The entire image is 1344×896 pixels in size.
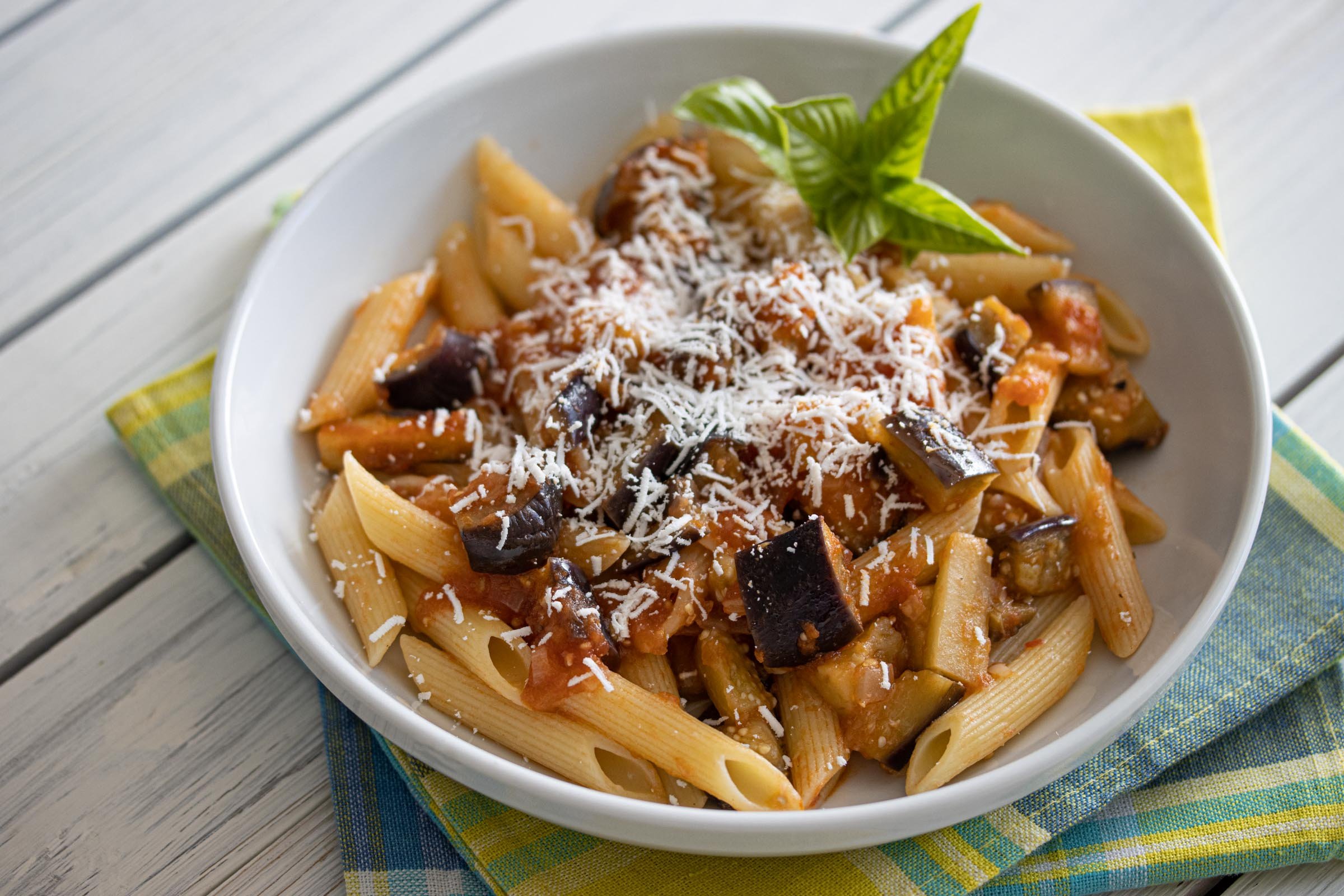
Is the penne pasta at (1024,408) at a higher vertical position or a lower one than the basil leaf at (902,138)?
lower

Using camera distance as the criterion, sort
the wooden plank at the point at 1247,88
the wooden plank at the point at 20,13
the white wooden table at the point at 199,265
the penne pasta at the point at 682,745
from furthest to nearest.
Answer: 1. the wooden plank at the point at 20,13
2. the wooden plank at the point at 1247,88
3. the white wooden table at the point at 199,265
4. the penne pasta at the point at 682,745

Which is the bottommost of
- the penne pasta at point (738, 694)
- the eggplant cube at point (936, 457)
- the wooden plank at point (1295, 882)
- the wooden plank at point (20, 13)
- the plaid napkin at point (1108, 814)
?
the wooden plank at point (1295, 882)

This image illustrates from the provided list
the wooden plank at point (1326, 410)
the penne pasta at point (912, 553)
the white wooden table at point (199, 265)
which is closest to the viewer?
the penne pasta at point (912, 553)

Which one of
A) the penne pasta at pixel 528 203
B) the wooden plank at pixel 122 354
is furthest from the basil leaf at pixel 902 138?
the wooden plank at pixel 122 354

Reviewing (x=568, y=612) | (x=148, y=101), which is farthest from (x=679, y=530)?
(x=148, y=101)

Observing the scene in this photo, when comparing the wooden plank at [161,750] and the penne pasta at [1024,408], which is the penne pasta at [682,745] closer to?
the wooden plank at [161,750]

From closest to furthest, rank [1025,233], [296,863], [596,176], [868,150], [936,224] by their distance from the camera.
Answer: [296,863], [936,224], [868,150], [1025,233], [596,176]

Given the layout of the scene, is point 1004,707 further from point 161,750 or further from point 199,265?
point 199,265
